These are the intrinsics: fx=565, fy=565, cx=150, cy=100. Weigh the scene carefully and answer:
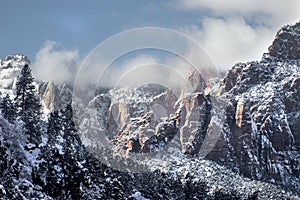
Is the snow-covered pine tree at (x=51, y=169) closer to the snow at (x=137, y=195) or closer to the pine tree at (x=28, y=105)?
the pine tree at (x=28, y=105)

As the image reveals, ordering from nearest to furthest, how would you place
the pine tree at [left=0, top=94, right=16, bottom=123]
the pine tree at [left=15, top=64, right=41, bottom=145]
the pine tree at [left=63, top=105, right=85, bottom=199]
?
1. the pine tree at [left=15, top=64, right=41, bottom=145]
2. the pine tree at [left=63, top=105, right=85, bottom=199]
3. the pine tree at [left=0, top=94, right=16, bottom=123]

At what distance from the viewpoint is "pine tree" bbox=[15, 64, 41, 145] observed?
126m

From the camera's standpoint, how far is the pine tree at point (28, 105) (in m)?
126

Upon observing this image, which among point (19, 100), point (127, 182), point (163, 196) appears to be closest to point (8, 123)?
point (19, 100)

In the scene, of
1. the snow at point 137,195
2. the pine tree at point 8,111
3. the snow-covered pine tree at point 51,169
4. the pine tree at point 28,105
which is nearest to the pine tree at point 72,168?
the snow-covered pine tree at point 51,169

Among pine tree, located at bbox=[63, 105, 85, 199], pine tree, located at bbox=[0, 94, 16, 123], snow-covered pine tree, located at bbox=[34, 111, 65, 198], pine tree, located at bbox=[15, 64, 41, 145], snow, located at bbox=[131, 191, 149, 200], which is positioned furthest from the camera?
snow, located at bbox=[131, 191, 149, 200]

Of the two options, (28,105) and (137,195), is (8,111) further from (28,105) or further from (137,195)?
(137,195)

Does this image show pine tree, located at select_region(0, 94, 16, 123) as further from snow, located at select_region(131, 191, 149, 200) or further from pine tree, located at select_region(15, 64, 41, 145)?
snow, located at select_region(131, 191, 149, 200)

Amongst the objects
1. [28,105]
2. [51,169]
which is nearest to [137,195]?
[28,105]

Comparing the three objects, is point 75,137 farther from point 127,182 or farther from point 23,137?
point 23,137

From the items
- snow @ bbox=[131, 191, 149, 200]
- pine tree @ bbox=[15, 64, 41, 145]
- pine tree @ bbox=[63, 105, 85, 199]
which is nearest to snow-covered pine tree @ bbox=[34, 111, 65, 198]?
pine tree @ bbox=[63, 105, 85, 199]

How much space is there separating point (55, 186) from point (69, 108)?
43449 millimetres

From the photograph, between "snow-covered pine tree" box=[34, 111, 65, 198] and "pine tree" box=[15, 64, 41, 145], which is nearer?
"snow-covered pine tree" box=[34, 111, 65, 198]

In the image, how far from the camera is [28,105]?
470 ft
